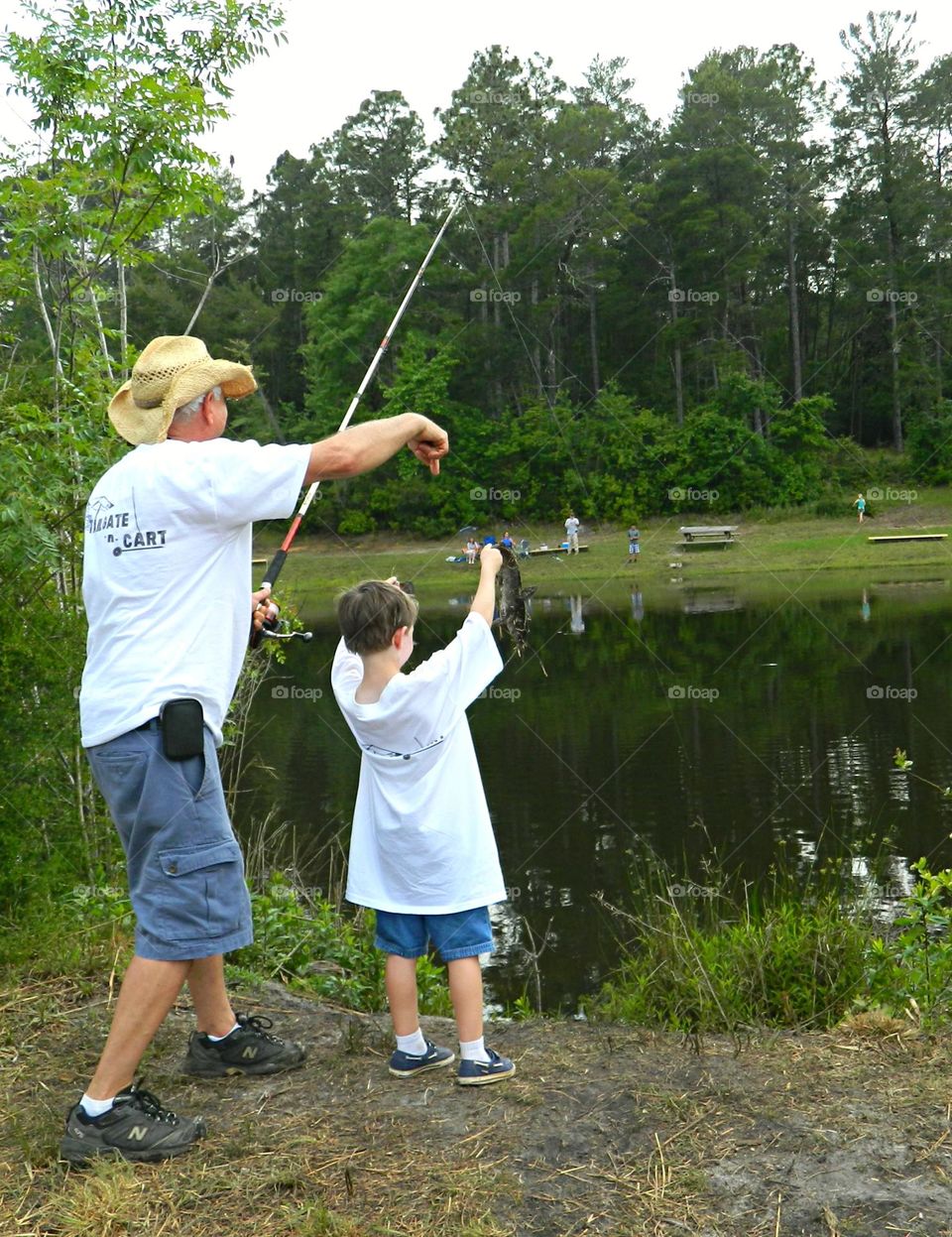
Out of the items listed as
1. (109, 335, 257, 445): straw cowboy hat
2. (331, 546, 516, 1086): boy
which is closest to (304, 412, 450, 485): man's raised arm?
(109, 335, 257, 445): straw cowboy hat

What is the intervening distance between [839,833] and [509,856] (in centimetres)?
218

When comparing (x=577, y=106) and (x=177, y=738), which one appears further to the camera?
(x=577, y=106)

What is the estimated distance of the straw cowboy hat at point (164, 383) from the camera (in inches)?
125

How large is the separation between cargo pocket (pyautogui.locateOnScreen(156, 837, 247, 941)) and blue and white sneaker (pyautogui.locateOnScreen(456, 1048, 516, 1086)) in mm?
730

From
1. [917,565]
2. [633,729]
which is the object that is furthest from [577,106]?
[633,729]

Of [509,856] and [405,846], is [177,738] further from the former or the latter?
[509,856]

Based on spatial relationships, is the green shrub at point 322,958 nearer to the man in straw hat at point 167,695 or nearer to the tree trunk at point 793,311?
the man in straw hat at point 167,695

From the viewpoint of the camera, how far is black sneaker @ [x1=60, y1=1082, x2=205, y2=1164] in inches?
115

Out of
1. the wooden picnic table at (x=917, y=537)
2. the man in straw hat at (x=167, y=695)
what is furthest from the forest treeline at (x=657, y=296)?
the man in straw hat at (x=167, y=695)

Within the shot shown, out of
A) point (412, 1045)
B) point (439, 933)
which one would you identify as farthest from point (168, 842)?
point (412, 1045)

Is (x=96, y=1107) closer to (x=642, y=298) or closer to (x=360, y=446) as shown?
(x=360, y=446)

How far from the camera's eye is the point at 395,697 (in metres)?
3.41

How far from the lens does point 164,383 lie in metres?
3.21

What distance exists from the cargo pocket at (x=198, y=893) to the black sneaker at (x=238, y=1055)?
0.57 meters
